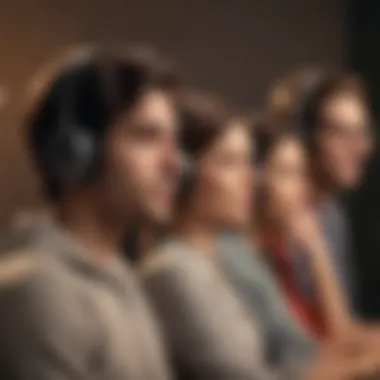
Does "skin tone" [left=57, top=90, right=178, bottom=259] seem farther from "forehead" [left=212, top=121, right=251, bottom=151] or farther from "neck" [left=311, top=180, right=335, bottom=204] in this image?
"neck" [left=311, top=180, right=335, bottom=204]

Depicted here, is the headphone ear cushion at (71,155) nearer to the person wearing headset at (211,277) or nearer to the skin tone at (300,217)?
the person wearing headset at (211,277)

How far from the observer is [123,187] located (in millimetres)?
970

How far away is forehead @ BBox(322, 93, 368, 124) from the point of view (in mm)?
1288

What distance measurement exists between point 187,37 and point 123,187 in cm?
21

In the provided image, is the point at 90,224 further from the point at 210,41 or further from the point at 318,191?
the point at 318,191

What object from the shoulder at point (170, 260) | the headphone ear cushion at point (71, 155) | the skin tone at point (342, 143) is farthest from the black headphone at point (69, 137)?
the skin tone at point (342, 143)

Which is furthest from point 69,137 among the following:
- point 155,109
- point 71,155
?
point 155,109

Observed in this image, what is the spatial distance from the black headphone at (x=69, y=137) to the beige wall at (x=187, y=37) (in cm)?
3

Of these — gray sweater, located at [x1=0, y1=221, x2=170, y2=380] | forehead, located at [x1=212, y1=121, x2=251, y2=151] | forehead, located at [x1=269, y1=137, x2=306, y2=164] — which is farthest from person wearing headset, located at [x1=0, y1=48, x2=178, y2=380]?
forehead, located at [x1=269, y1=137, x2=306, y2=164]

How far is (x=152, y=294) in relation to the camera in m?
1.04

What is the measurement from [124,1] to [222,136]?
0.68 feet

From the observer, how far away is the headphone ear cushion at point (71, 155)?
0.89 meters

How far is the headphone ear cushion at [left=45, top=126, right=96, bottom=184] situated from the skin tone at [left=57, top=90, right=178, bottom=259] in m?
0.02

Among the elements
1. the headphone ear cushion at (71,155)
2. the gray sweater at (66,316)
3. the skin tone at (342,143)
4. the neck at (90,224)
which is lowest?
the gray sweater at (66,316)
